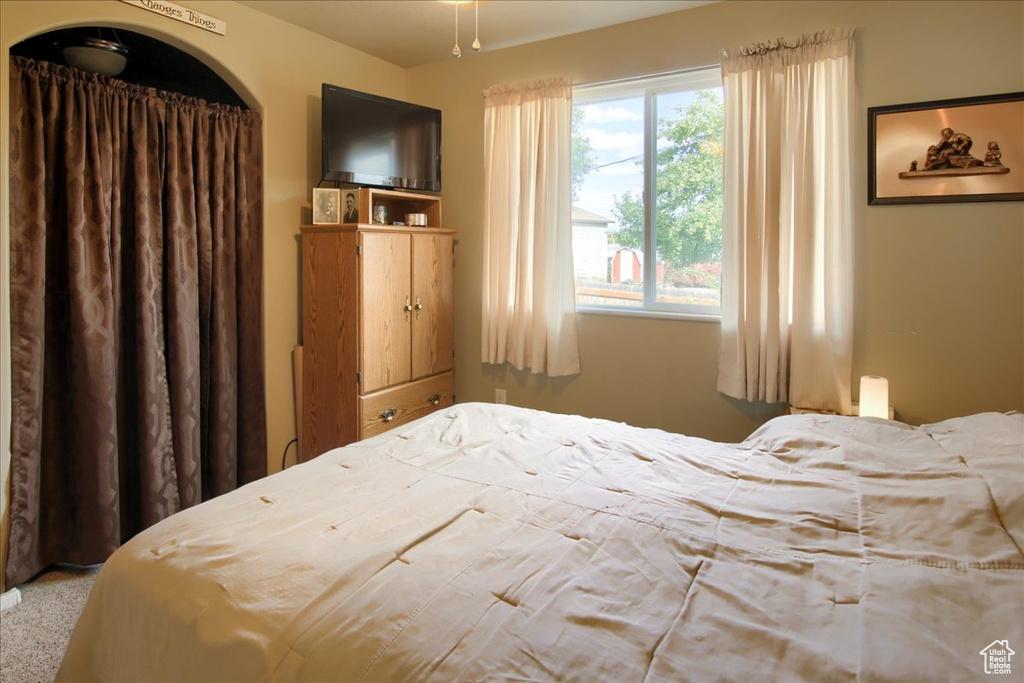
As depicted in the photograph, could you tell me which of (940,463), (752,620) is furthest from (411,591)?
(940,463)

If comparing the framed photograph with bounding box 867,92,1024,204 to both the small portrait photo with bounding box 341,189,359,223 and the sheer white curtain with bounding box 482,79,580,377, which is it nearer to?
the sheer white curtain with bounding box 482,79,580,377

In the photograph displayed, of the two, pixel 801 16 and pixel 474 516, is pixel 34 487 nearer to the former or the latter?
pixel 474 516

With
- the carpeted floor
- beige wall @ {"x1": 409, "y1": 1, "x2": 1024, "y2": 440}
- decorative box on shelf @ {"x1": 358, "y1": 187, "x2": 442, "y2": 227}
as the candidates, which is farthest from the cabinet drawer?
→ the carpeted floor

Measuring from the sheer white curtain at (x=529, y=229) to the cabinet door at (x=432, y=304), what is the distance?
253mm

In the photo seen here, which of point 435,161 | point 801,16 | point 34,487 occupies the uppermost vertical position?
point 801,16

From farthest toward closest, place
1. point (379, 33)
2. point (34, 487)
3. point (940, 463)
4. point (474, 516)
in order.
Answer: point (379, 33) → point (34, 487) → point (940, 463) → point (474, 516)

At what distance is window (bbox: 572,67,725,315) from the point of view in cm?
321

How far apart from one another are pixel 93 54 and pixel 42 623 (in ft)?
7.51

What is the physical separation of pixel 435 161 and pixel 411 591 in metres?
3.10

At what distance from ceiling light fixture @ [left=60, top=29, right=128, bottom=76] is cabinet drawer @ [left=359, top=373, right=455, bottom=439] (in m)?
1.85

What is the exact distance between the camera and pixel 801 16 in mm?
2850

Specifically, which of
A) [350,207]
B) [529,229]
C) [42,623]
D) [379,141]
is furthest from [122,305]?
[529,229]

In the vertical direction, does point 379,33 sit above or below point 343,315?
above

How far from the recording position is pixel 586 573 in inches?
48.0
